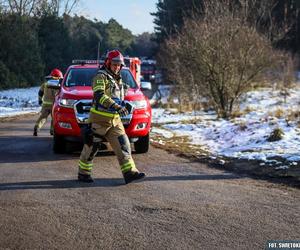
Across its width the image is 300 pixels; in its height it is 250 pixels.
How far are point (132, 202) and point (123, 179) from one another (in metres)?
1.40

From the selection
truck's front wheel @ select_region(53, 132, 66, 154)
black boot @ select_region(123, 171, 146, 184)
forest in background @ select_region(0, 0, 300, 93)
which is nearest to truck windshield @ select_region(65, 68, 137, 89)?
truck's front wheel @ select_region(53, 132, 66, 154)

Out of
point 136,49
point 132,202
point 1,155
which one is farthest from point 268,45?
point 136,49

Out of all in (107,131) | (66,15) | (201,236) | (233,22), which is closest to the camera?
(201,236)

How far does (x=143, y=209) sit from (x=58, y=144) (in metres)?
4.40

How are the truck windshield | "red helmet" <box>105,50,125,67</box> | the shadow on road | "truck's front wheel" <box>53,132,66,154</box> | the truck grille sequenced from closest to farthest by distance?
the shadow on road → "red helmet" <box>105,50,125,67</box> → the truck grille → "truck's front wheel" <box>53,132,66,154</box> → the truck windshield

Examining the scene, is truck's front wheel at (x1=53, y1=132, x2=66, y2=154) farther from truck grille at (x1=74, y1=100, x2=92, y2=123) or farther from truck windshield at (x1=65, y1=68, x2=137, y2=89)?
truck windshield at (x1=65, y1=68, x2=137, y2=89)

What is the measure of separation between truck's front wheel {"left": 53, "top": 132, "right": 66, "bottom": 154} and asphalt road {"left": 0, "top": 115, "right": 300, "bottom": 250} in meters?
1.01

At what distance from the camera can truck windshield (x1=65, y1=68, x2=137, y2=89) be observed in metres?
10.8

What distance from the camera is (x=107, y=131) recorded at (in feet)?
24.6

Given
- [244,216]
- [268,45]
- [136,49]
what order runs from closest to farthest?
[244,216] < [268,45] < [136,49]

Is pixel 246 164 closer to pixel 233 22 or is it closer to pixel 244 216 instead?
pixel 244 216

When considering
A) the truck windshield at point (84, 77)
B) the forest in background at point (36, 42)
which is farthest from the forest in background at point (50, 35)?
the truck windshield at point (84, 77)

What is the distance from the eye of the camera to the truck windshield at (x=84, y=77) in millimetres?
10805

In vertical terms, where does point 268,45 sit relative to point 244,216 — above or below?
above
